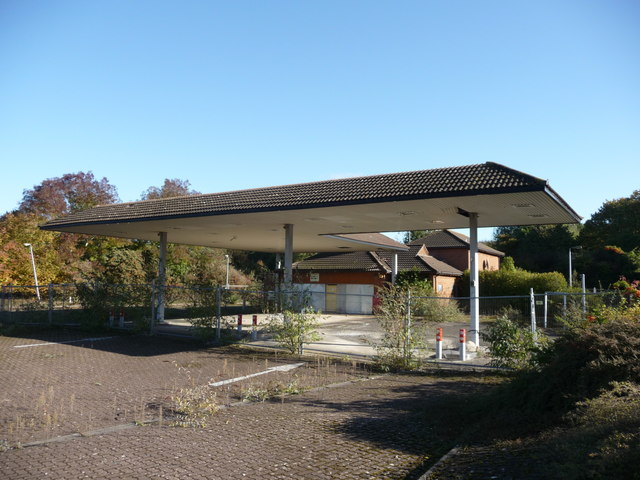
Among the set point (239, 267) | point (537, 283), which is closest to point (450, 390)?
point (537, 283)

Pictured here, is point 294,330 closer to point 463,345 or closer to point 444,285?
point 463,345

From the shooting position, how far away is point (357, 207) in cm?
1504

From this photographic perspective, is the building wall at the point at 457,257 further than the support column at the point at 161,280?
Yes

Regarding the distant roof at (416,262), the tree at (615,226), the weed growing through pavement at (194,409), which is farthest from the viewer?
the tree at (615,226)

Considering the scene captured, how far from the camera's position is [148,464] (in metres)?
5.62

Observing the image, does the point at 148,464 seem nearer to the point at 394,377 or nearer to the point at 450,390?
the point at 450,390

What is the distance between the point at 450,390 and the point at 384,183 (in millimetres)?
6482

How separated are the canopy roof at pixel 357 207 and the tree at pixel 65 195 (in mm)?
25099

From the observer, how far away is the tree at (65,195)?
44250 mm

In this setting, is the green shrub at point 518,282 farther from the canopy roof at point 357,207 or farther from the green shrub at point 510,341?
the green shrub at point 510,341

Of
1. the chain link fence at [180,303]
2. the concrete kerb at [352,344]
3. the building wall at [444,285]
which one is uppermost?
the building wall at [444,285]

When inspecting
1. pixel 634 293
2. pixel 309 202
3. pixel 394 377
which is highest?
pixel 309 202

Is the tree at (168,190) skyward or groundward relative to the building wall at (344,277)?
skyward

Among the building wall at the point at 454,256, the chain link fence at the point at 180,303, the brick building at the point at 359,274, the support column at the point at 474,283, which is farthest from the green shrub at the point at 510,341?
the building wall at the point at 454,256
